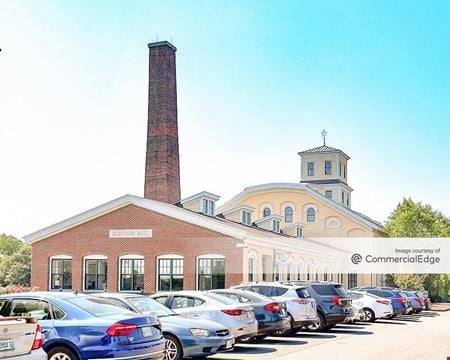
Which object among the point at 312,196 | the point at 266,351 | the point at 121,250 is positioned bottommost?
the point at 266,351

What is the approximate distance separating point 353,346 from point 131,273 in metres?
22.7

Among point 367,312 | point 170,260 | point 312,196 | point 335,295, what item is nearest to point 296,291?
point 335,295

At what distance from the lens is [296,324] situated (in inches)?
859

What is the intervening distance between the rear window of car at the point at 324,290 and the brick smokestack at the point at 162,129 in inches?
1156

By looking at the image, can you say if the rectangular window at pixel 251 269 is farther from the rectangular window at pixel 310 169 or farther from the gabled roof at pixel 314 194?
the rectangular window at pixel 310 169

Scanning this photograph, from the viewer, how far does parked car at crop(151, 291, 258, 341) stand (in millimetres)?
16844

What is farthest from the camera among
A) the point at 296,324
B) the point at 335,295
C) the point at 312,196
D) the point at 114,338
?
the point at 312,196

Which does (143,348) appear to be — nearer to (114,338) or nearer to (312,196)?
(114,338)

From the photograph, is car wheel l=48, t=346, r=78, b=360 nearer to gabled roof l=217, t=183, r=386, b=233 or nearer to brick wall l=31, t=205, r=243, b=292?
brick wall l=31, t=205, r=243, b=292

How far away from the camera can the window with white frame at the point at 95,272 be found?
4056 cm

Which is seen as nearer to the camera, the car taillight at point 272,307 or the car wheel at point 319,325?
the car taillight at point 272,307

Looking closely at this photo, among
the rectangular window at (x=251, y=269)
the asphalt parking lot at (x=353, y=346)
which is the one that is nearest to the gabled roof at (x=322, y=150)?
the rectangular window at (x=251, y=269)

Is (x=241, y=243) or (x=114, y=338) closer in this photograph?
(x=114, y=338)

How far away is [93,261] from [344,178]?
1584 inches
